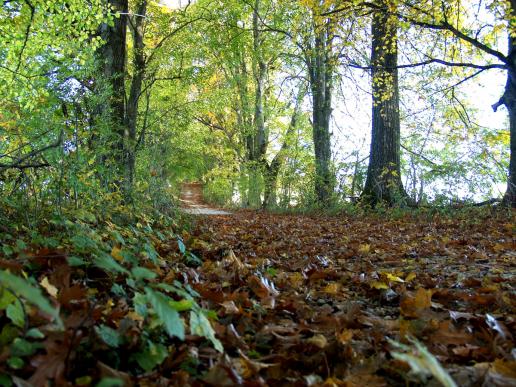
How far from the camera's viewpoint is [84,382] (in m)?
1.20

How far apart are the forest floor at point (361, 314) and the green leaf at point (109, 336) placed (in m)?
0.33

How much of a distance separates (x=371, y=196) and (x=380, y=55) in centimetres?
348

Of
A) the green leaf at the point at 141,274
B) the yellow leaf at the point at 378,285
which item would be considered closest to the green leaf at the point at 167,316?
the green leaf at the point at 141,274

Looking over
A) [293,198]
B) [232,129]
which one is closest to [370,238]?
[293,198]

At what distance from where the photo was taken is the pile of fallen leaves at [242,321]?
1326mm

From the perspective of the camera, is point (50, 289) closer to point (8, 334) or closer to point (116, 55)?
point (8, 334)

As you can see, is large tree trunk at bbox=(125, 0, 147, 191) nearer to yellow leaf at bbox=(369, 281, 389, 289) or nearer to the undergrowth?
yellow leaf at bbox=(369, 281, 389, 289)

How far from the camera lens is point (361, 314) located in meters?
2.25

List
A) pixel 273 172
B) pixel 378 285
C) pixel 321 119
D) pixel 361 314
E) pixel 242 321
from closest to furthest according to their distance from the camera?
pixel 242 321 → pixel 361 314 → pixel 378 285 → pixel 321 119 → pixel 273 172

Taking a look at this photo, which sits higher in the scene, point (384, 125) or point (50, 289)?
point (384, 125)

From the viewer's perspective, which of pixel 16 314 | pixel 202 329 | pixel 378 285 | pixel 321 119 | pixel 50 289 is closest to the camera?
pixel 16 314

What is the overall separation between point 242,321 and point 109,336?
0.71 m

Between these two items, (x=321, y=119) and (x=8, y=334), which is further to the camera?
(x=321, y=119)

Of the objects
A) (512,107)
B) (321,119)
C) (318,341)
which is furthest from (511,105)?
(318,341)
